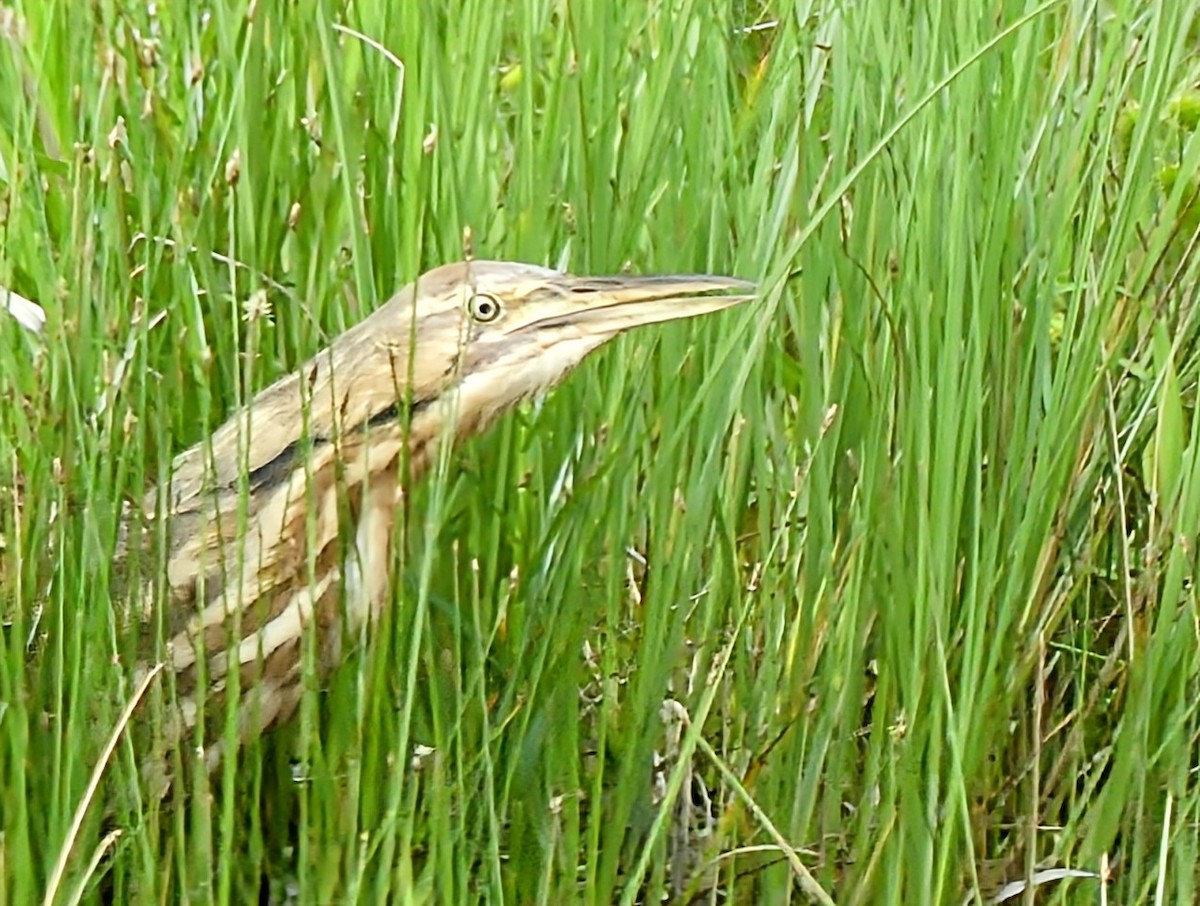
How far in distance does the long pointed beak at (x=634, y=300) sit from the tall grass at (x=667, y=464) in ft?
0.10

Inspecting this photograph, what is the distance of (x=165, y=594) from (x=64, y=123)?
1.83 feet

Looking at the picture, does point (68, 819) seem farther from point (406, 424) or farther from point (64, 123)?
point (64, 123)

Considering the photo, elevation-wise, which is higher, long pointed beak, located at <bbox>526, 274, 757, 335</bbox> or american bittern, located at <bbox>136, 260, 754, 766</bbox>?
long pointed beak, located at <bbox>526, 274, 757, 335</bbox>

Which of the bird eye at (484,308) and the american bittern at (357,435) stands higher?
the bird eye at (484,308)

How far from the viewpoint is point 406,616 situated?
1037 millimetres

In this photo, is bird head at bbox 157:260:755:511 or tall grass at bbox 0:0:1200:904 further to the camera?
bird head at bbox 157:260:755:511

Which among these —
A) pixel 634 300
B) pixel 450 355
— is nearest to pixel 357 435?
A: pixel 450 355

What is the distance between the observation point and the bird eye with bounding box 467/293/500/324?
1118mm

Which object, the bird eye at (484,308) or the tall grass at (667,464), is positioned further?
the bird eye at (484,308)

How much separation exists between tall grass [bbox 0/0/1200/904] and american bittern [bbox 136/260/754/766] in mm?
35

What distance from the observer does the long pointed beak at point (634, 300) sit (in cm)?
105

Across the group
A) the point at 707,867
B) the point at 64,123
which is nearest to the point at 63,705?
the point at 707,867

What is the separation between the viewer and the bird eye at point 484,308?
112cm

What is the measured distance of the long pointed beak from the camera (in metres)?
1.05
